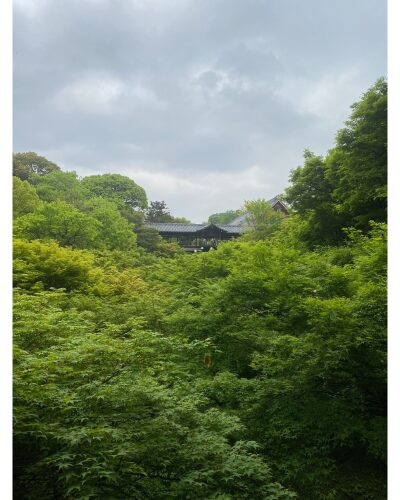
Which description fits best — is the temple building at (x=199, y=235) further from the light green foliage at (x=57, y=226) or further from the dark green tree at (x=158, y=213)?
the light green foliage at (x=57, y=226)

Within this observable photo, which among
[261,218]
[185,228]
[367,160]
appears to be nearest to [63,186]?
[261,218]

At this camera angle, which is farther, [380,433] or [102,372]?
[380,433]

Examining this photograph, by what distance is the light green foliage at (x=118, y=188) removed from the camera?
2623cm

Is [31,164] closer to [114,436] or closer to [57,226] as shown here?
[57,226]

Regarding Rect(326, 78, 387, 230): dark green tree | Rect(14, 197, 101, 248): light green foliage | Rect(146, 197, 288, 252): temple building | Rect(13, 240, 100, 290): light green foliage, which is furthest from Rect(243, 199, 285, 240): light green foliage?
Rect(146, 197, 288, 252): temple building

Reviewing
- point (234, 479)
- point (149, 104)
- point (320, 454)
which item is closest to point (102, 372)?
point (234, 479)

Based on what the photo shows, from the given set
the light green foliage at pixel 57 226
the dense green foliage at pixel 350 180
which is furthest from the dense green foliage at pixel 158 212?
the dense green foliage at pixel 350 180

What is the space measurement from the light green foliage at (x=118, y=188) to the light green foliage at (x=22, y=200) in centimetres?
1336

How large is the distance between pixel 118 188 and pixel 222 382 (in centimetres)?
2477

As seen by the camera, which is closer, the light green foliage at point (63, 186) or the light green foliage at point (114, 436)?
the light green foliage at point (114, 436)

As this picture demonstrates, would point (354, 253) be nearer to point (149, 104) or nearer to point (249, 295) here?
point (249, 295)

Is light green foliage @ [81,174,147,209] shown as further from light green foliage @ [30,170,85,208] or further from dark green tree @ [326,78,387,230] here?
dark green tree @ [326,78,387,230]
